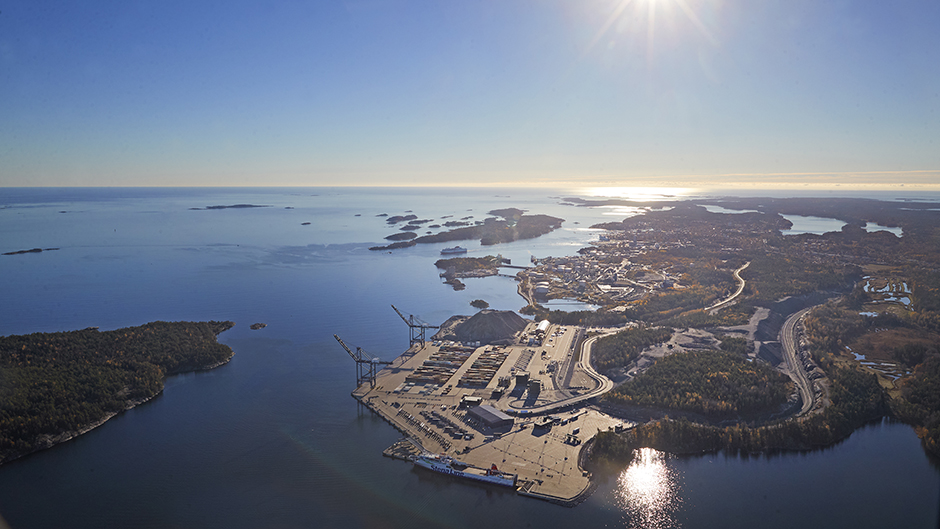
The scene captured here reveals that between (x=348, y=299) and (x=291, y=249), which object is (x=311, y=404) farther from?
(x=291, y=249)

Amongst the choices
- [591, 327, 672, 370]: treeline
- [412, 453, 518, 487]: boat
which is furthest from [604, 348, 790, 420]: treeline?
[412, 453, 518, 487]: boat

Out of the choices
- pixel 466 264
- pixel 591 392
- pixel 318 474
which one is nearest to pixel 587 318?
pixel 591 392

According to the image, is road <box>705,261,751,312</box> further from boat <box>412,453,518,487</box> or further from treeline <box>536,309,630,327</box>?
boat <box>412,453,518,487</box>

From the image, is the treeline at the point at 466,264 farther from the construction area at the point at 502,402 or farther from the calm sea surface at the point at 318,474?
the construction area at the point at 502,402

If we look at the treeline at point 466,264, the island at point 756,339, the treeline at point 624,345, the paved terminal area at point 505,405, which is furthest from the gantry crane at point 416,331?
the treeline at point 466,264

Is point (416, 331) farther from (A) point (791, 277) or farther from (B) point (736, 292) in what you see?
(A) point (791, 277)

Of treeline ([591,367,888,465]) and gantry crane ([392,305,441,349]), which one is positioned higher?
gantry crane ([392,305,441,349])

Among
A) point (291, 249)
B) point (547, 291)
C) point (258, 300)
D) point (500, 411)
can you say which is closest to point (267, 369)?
point (500, 411)
